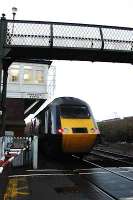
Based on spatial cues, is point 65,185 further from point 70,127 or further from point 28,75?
point 28,75

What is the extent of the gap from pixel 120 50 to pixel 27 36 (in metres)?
4.14

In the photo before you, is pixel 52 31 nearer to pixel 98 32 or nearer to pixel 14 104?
pixel 98 32

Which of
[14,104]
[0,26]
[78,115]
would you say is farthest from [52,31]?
[14,104]

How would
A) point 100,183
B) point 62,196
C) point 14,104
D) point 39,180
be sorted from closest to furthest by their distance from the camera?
point 62,196, point 100,183, point 39,180, point 14,104

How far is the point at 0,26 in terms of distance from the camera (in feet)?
59.7

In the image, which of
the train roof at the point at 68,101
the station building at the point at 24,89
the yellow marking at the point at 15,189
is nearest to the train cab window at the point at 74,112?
the train roof at the point at 68,101

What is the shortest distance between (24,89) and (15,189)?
1515 inches

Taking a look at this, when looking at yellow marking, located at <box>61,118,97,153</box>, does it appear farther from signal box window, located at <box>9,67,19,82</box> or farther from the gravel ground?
signal box window, located at <box>9,67,19,82</box>

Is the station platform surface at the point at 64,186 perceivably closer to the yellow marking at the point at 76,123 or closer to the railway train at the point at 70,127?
the railway train at the point at 70,127

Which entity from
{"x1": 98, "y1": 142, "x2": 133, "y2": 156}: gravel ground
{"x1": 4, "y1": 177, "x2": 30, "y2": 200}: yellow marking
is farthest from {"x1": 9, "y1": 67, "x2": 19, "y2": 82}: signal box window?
{"x1": 4, "y1": 177, "x2": 30, "y2": 200}: yellow marking

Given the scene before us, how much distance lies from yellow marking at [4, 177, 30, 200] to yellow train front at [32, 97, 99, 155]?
20.6ft

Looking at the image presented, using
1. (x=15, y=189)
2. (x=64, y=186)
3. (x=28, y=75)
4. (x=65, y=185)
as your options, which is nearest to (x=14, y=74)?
(x=28, y=75)

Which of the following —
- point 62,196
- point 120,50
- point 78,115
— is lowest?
point 62,196

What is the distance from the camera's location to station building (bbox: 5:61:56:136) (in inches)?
1853
